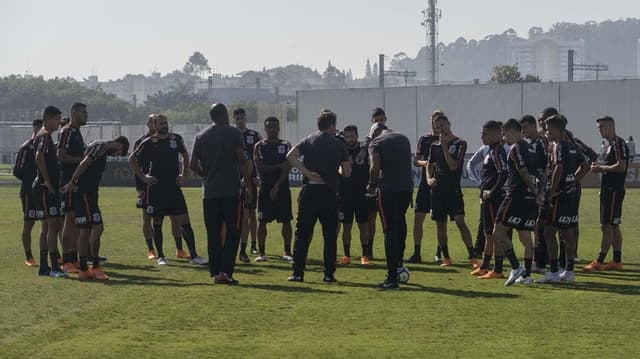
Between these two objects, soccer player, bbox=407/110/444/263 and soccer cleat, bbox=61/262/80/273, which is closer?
soccer cleat, bbox=61/262/80/273

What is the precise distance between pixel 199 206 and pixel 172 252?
43.1 feet

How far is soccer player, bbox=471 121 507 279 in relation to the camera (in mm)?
13445

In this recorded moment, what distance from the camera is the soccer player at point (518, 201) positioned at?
12781 mm

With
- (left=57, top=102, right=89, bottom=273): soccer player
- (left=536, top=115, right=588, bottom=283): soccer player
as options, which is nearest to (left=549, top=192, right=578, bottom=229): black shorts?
(left=536, top=115, right=588, bottom=283): soccer player

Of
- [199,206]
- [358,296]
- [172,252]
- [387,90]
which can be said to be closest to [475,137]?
[387,90]

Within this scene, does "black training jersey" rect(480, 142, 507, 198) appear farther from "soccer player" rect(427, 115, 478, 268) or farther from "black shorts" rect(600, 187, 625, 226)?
"black shorts" rect(600, 187, 625, 226)

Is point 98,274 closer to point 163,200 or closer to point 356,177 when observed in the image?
point 163,200

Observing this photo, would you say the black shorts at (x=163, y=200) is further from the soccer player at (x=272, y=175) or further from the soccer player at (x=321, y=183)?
the soccer player at (x=321, y=183)

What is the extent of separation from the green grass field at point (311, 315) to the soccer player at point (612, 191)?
0.38m

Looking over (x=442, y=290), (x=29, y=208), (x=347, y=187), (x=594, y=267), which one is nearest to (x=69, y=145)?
(x=29, y=208)

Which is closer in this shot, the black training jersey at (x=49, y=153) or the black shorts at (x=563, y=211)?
the black shorts at (x=563, y=211)

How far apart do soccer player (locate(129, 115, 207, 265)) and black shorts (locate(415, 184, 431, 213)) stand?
126 inches

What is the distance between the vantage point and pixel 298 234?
13.3m

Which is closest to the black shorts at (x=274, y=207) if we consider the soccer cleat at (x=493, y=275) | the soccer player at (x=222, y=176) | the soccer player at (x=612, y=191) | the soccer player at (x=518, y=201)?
the soccer player at (x=222, y=176)
